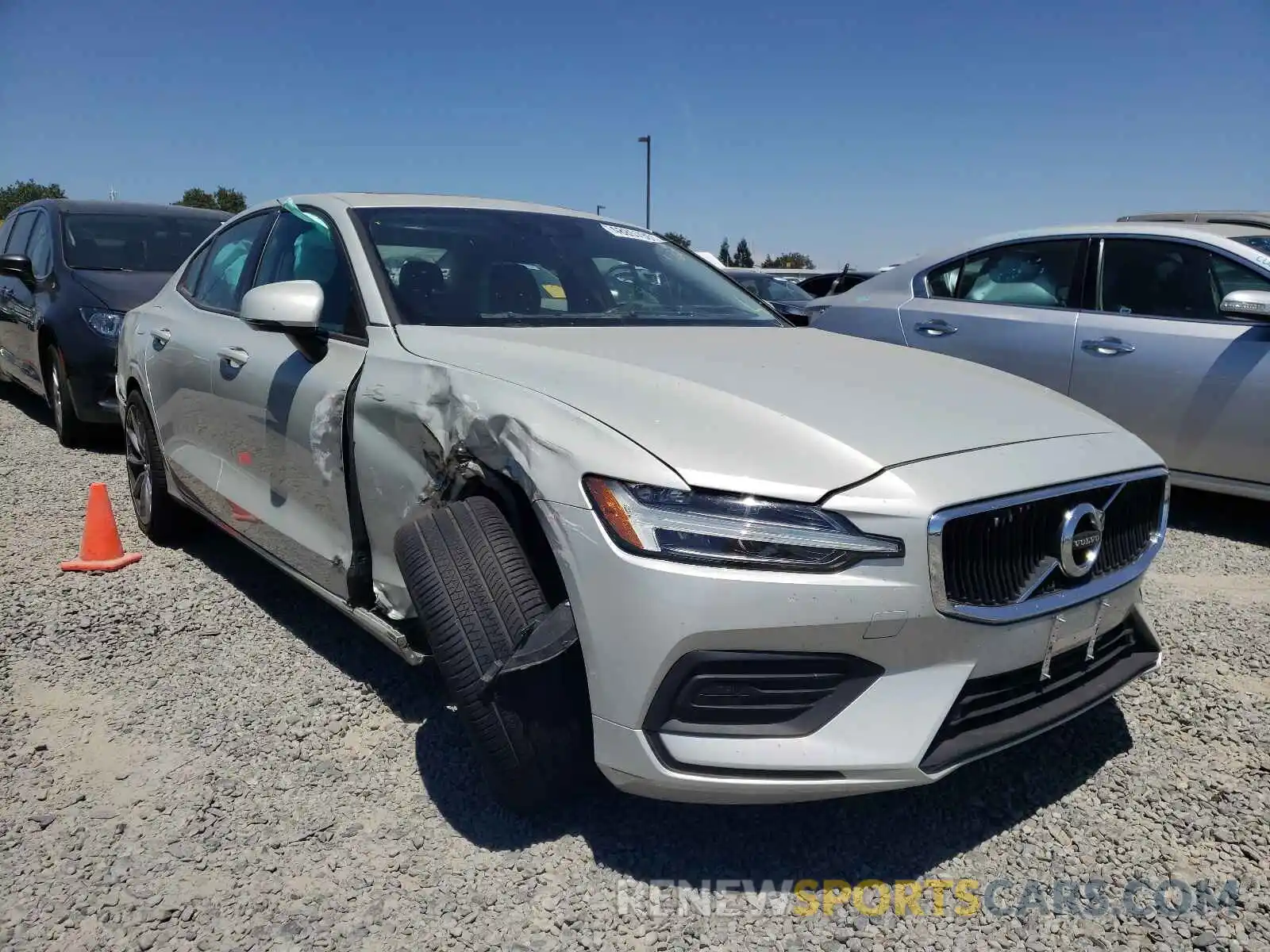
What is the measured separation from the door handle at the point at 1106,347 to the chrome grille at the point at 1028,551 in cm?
290

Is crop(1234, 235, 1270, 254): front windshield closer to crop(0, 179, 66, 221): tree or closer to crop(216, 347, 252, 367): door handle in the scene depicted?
crop(216, 347, 252, 367): door handle

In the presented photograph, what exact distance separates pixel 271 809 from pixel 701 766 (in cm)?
121

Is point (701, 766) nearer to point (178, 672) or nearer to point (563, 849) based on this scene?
point (563, 849)

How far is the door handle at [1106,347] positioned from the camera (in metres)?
4.99

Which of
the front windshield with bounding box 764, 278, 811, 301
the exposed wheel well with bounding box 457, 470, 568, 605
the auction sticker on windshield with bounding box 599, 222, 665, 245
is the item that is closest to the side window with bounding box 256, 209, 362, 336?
the exposed wheel well with bounding box 457, 470, 568, 605

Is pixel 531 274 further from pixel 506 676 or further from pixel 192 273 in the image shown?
pixel 192 273

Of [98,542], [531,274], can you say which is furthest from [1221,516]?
[98,542]

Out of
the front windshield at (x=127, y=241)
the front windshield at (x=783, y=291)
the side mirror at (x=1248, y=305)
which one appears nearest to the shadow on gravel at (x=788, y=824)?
the side mirror at (x=1248, y=305)

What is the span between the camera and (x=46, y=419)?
27.1 feet

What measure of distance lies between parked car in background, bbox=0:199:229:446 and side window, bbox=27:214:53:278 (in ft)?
0.04

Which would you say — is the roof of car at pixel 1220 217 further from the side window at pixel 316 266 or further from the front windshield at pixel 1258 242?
the side window at pixel 316 266

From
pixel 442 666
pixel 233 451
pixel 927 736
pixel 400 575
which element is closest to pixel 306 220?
pixel 233 451

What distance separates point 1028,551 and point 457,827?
1.52 metres

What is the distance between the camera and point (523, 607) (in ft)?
7.30
